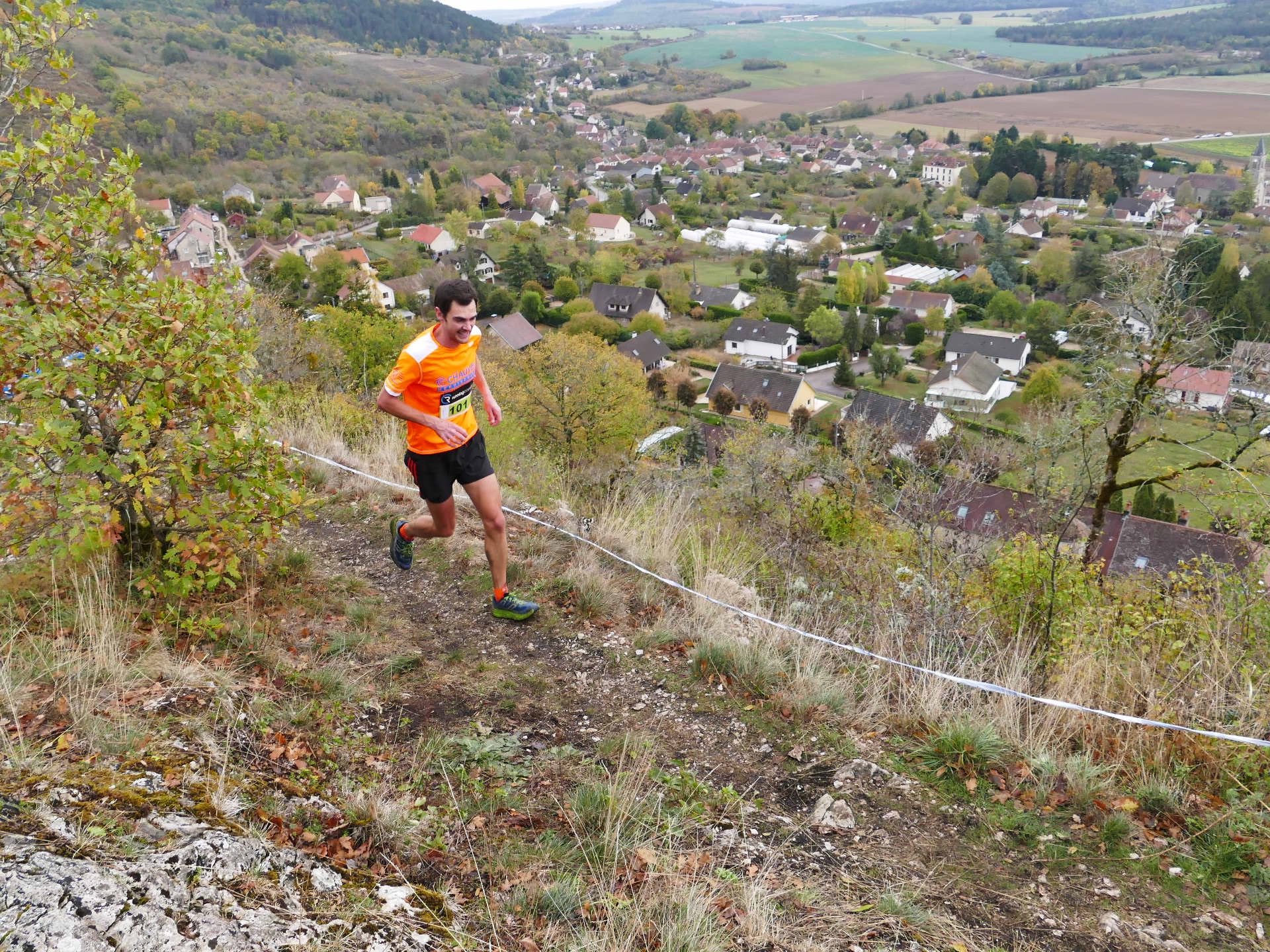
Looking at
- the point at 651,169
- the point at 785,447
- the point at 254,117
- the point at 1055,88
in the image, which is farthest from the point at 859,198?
the point at 1055,88

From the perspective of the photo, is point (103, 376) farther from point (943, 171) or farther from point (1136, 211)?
point (943, 171)

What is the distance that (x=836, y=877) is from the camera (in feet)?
8.91

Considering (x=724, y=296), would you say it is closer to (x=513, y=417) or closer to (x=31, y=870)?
(x=513, y=417)

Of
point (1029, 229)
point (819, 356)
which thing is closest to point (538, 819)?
point (819, 356)

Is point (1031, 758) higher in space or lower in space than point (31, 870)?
lower

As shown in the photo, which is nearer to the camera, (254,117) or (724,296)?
(724,296)

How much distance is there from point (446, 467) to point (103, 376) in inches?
58.1

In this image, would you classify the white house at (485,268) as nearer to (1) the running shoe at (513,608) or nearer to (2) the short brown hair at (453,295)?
(1) the running shoe at (513,608)

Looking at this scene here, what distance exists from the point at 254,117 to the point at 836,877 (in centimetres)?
10961

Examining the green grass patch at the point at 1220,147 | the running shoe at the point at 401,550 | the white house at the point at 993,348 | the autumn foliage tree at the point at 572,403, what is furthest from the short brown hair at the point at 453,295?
the green grass patch at the point at 1220,147

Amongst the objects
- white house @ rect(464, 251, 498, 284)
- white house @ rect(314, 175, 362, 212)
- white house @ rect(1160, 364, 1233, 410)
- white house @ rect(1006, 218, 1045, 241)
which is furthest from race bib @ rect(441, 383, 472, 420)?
→ white house @ rect(314, 175, 362, 212)

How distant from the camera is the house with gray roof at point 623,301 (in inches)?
2115

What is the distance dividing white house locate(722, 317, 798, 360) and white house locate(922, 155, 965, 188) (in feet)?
187

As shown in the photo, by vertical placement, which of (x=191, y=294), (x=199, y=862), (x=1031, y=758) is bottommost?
(x=1031, y=758)
